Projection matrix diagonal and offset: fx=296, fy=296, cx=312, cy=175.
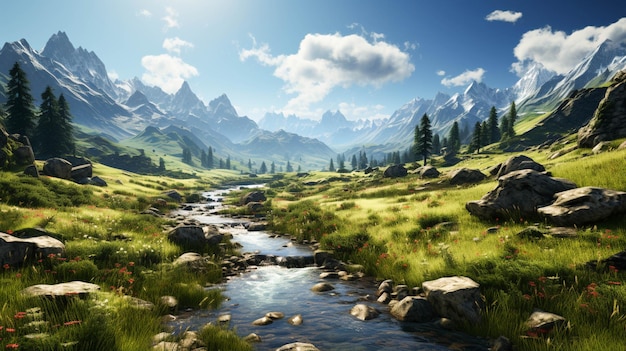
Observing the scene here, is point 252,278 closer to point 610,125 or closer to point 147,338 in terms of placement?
point 147,338

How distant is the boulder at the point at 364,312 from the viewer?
8.99 metres

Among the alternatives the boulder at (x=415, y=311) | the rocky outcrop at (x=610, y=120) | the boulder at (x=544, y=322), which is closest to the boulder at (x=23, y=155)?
the boulder at (x=415, y=311)

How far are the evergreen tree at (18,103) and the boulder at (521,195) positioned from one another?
80.4m

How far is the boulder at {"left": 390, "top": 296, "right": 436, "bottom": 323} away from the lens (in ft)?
28.5

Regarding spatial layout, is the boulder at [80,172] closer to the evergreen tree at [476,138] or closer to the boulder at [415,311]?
the boulder at [415,311]

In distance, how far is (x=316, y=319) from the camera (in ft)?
29.7

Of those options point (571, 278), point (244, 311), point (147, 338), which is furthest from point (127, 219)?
point (571, 278)

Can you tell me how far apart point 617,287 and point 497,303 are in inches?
103

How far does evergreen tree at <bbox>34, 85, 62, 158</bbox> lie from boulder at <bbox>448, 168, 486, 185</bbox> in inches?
3238

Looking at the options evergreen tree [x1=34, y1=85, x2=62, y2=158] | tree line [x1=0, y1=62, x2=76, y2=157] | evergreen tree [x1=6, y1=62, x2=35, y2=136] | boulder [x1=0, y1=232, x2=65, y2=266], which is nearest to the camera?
boulder [x1=0, y1=232, x2=65, y2=266]

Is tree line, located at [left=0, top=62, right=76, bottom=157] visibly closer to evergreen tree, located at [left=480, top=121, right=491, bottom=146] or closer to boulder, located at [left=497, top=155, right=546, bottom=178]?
boulder, located at [left=497, top=155, right=546, bottom=178]

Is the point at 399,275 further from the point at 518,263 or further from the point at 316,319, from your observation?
the point at 316,319

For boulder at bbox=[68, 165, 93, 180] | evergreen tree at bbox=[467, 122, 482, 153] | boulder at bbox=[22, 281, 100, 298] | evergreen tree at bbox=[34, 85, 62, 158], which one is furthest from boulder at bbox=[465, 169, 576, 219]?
evergreen tree at bbox=[467, 122, 482, 153]

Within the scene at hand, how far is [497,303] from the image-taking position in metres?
8.29
